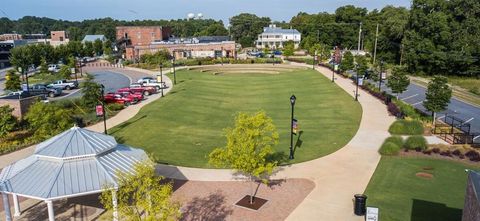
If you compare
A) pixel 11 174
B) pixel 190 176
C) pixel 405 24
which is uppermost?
pixel 405 24

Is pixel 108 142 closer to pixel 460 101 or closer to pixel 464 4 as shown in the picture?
pixel 460 101

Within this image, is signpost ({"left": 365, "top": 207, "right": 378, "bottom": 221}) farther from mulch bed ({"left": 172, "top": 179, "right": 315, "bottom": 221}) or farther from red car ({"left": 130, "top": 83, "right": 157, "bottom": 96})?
red car ({"left": 130, "top": 83, "right": 157, "bottom": 96})

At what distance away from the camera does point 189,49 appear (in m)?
93.5

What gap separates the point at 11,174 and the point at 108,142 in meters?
3.97

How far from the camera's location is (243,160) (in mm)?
16984

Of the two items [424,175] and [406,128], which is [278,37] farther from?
[424,175]

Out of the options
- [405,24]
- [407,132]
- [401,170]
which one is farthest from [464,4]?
[401,170]

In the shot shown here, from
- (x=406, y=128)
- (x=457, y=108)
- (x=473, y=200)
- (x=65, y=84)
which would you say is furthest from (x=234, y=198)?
(x=65, y=84)

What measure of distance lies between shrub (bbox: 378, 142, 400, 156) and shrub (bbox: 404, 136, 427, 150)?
988 millimetres

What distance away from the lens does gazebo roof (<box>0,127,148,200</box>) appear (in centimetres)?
1506

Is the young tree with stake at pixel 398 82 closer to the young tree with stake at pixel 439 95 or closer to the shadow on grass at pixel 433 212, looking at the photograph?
the young tree with stake at pixel 439 95

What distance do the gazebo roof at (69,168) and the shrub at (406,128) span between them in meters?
19.1

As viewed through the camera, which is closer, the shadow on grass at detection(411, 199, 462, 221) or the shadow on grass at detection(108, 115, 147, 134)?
the shadow on grass at detection(411, 199, 462, 221)

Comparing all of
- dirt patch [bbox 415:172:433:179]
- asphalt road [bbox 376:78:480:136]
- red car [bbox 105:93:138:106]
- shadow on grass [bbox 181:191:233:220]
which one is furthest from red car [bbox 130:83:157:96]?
dirt patch [bbox 415:172:433:179]
